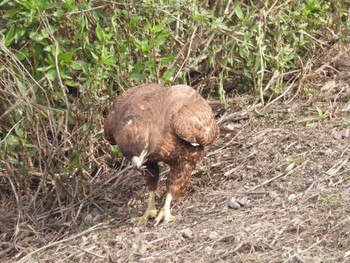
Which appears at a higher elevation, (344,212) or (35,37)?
(35,37)

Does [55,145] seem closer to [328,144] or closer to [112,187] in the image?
[112,187]

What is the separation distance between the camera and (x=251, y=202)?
5984 millimetres

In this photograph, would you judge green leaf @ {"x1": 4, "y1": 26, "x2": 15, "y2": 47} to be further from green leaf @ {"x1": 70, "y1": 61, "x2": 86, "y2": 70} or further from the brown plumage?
the brown plumage

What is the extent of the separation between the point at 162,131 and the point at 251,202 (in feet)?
2.88

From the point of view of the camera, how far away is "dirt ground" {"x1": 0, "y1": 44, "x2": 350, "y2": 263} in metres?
5.19

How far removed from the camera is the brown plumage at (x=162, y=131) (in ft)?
18.5

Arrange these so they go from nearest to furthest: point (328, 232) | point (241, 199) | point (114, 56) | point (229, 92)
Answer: point (328, 232)
point (241, 199)
point (114, 56)
point (229, 92)

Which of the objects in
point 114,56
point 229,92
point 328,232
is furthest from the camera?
point 229,92

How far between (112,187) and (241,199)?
1.26m

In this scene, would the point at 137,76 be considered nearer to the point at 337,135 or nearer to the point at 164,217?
the point at 164,217

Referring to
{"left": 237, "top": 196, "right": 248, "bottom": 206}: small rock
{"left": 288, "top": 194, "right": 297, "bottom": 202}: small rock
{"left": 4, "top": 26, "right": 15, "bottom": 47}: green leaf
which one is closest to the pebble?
{"left": 288, "top": 194, "right": 297, "bottom": 202}: small rock

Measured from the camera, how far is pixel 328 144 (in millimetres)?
6578

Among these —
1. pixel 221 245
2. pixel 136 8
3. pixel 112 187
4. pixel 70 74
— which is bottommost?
pixel 112 187

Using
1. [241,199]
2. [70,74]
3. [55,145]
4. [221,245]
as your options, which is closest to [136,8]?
[70,74]
